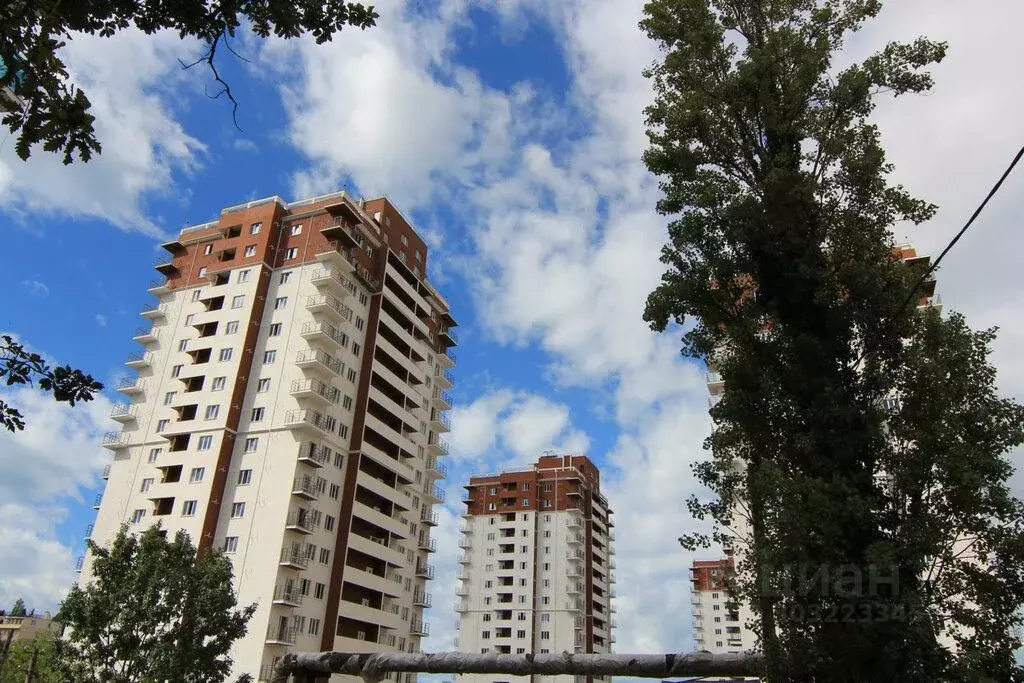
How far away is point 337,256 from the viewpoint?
47.8 metres

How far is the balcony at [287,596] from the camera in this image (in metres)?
38.2

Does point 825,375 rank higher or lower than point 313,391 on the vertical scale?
lower

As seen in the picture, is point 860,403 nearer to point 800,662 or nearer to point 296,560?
point 800,662

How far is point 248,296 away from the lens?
47.8 metres

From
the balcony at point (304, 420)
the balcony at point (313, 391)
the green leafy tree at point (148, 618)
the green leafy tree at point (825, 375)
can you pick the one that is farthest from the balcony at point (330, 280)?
the green leafy tree at point (825, 375)

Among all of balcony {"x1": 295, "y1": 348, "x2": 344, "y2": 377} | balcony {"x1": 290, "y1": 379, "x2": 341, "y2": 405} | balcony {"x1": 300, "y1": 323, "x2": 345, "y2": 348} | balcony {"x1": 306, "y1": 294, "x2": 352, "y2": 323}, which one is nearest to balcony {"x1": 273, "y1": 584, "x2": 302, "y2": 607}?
balcony {"x1": 290, "y1": 379, "x2": 341, "y2": 405}

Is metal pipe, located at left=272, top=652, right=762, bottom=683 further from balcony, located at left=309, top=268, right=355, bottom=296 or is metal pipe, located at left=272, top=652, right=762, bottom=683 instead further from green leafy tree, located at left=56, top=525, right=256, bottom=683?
balcony, located at left=309, top=268, right=355, bottom=296

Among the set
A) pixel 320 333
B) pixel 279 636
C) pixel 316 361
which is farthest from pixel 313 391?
pixel 279 636

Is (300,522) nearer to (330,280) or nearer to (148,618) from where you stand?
(330,280)

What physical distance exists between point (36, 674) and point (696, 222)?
30.1 m

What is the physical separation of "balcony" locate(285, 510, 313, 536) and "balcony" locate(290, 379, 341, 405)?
23.5 ft

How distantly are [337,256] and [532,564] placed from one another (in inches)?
1905

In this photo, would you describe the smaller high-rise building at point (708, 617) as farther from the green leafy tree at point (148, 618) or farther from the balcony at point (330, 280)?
the green leafy tree at point (148, 618)

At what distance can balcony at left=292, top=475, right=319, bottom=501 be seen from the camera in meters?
41.3
